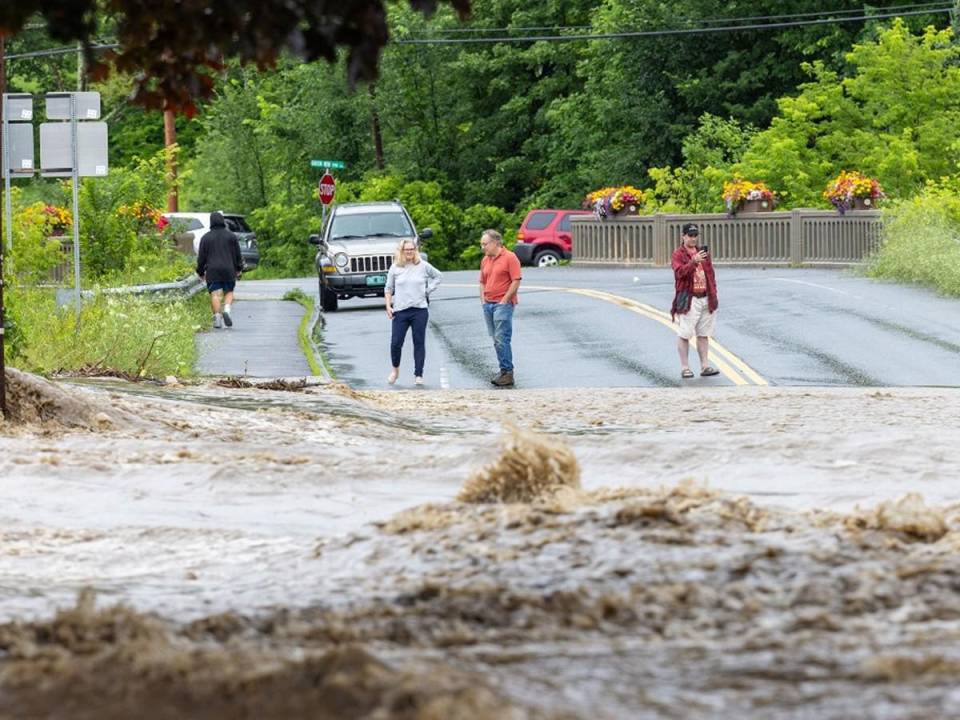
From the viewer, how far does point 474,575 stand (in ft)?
26.2

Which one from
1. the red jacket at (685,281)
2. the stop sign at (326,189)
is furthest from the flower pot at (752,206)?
the red jacket at (685,281)

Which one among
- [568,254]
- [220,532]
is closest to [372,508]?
[220,532]

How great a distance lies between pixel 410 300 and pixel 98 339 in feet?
11.5

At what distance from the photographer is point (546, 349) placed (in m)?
25.9

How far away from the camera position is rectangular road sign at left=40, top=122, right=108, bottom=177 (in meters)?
23.0

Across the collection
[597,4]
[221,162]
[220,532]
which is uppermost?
[597,4]

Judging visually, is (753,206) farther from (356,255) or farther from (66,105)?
(66,105)

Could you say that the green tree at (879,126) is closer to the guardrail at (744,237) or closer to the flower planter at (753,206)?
the flower planter at (753,206)

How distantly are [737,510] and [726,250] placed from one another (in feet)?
121

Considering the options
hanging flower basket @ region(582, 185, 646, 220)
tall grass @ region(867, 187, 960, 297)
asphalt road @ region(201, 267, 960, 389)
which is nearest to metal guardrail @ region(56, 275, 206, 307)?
asphalt road @ region(201, 267, 960, 389)

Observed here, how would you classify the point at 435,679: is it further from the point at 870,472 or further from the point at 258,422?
the point at 258,422

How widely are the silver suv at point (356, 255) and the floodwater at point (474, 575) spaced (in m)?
19.1

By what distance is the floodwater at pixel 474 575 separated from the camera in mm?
6078

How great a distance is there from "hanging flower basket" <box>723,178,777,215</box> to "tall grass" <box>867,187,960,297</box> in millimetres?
4455
